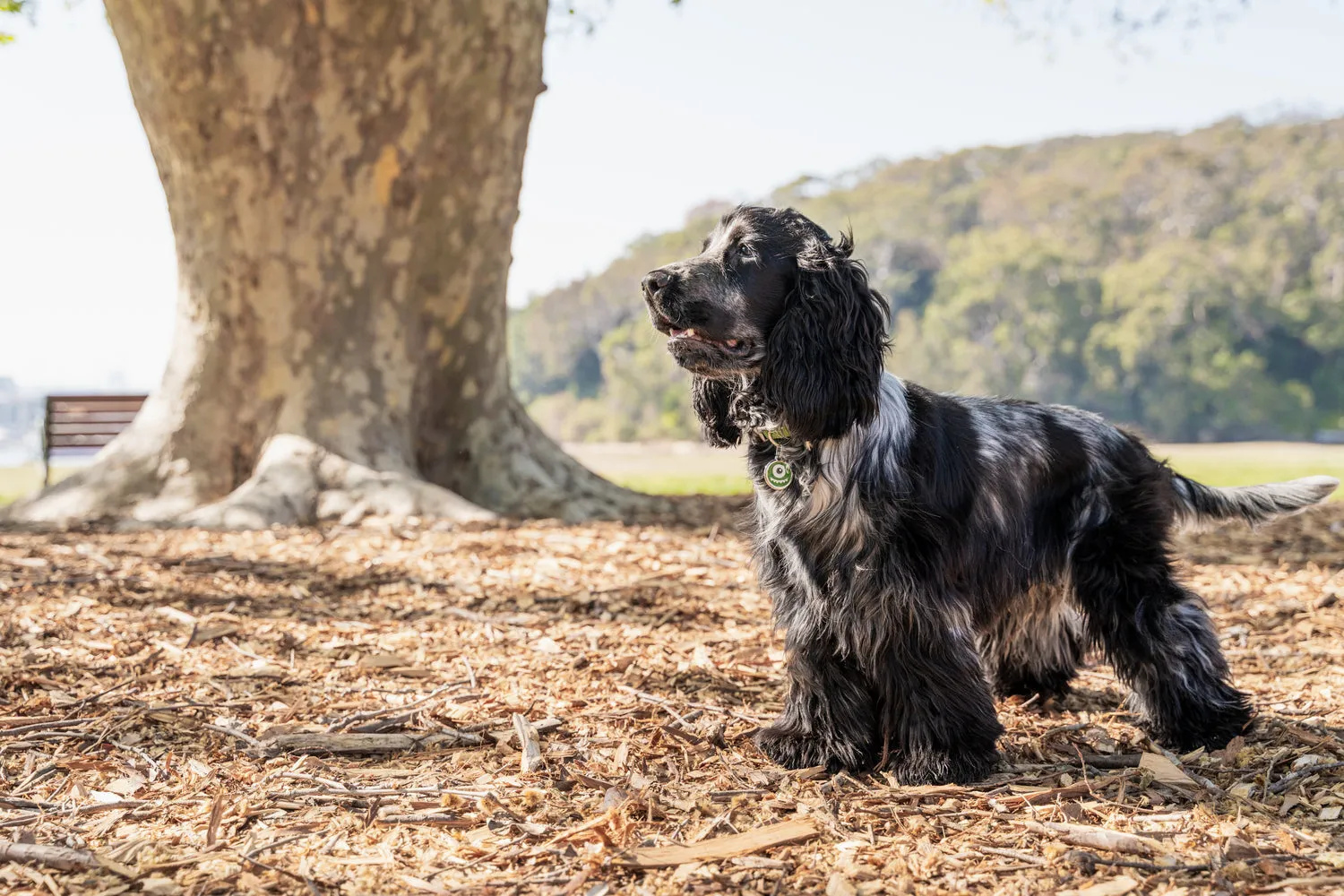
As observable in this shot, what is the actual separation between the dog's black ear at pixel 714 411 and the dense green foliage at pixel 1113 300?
44591mm

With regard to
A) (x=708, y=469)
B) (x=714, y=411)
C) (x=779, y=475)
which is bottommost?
(x=708, y=469)

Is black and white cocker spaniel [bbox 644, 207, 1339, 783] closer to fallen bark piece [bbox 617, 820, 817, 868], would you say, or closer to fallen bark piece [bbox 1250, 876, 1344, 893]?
fallen bark piece [bbox 617, 820, 817, 868]

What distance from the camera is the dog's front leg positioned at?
12.1 ft

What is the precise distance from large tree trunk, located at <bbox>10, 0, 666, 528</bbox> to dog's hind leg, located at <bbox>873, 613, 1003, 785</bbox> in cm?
488

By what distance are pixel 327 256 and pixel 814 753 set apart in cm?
593

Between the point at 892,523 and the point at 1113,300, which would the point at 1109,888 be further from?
the point at 1113,300

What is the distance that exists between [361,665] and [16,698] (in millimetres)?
1212

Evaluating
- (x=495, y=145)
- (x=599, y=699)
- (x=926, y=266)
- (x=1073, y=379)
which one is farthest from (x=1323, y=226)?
(x=599, y=699)

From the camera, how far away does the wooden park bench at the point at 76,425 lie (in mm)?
13195

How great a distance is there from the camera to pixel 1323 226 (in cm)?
5944

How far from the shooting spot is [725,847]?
300 cm

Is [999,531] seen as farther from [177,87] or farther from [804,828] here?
[177,87]

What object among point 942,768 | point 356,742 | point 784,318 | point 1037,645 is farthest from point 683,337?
point 1037,645

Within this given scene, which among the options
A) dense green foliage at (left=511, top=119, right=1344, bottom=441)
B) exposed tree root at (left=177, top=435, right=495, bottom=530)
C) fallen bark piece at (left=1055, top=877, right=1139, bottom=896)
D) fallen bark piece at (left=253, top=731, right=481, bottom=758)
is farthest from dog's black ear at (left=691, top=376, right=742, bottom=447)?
dense green foliage at (left=511, top=119, right=1344, bottom=441)
